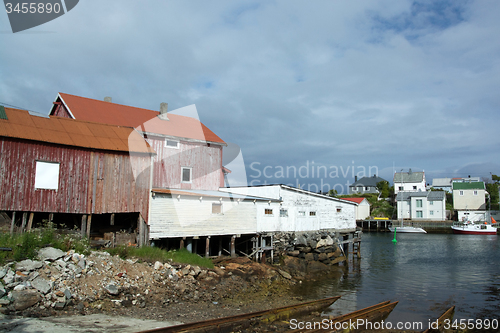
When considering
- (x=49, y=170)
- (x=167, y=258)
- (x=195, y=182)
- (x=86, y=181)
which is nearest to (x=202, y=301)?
(x=167, y=258)

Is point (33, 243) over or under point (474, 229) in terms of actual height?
over

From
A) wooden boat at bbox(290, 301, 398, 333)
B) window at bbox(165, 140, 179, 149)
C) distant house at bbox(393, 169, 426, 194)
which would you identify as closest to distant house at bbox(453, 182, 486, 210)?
distant house at bbox(393, 169, 426, 194)

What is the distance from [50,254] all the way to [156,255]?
5.60 metres

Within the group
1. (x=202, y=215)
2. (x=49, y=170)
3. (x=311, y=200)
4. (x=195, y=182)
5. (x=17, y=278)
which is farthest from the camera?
(x=311, y=200)

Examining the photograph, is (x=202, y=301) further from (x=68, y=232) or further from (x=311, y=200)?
(x=311, y=200)

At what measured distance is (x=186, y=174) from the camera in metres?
29.9

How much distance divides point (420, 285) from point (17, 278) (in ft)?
81.5

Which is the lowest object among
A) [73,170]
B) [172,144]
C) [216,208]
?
[216,208]

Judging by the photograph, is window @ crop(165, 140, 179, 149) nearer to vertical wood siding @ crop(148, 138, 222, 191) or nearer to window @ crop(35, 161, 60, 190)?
vertical wood siding @ crop(148, 138, 222, 191)

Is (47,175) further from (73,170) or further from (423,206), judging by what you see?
(423,206)

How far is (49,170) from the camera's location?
1873cm

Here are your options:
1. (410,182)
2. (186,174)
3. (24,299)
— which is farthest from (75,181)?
(410,182)

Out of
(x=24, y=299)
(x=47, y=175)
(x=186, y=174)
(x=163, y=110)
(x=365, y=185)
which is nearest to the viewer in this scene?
(x=24, y=299)

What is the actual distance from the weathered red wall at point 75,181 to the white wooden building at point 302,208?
11.5 metres
